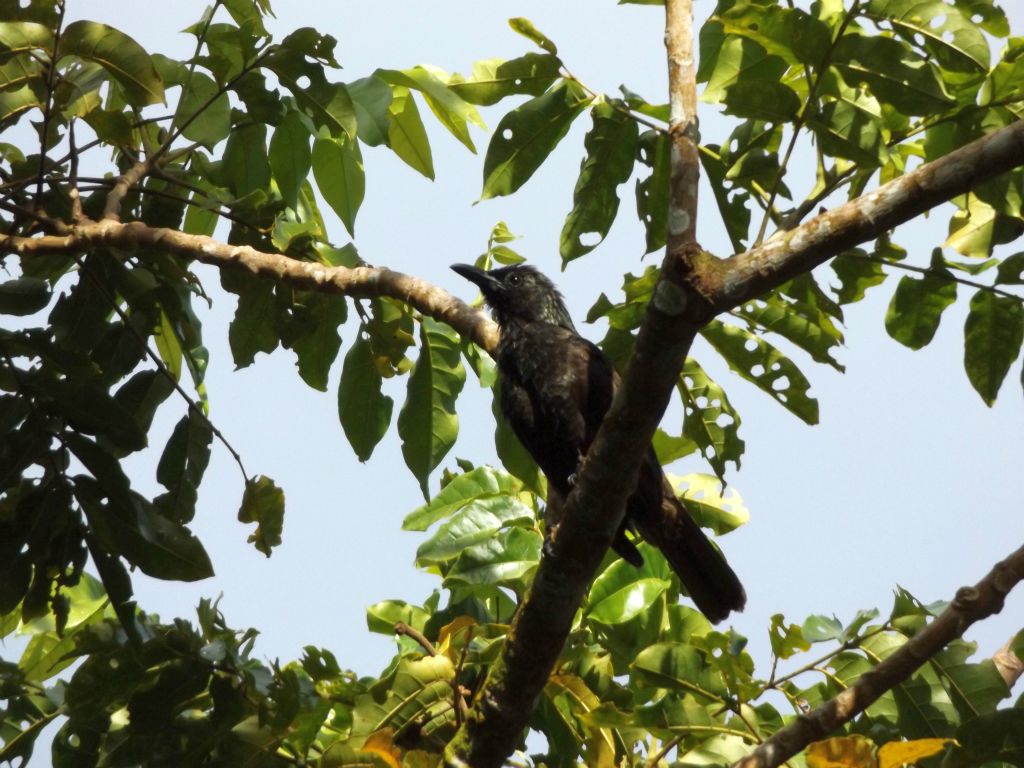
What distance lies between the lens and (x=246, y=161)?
3.58 meters

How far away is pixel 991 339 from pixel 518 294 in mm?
2083

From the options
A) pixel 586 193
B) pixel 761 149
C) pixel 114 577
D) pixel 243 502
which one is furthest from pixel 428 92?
pixel 114 577

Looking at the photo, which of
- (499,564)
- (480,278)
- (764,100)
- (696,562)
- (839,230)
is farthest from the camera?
(480,278)

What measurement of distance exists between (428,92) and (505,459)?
3.94ft

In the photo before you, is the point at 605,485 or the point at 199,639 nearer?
the point at 605,485

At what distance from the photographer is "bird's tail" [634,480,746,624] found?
394cm

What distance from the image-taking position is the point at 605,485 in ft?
8.35

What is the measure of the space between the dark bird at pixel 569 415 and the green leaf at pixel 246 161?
36.9 inches

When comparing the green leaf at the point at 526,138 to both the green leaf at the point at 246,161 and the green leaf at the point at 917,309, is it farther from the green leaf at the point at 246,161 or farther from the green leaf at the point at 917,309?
Result: the green leaf at the point at 917,309

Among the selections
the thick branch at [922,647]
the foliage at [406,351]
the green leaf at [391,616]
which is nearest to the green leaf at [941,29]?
the foliage at [406,351]

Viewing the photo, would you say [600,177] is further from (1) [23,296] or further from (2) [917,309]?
(1) [23,296]

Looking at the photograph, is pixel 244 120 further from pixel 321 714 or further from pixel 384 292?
pixel 321 714

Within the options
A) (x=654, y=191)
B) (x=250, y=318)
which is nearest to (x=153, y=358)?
(x=250, y=318)

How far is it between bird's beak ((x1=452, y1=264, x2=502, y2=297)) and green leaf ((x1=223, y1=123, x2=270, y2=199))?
107cm
